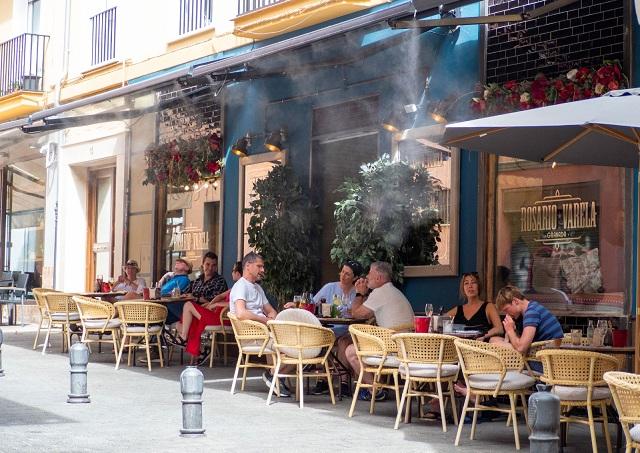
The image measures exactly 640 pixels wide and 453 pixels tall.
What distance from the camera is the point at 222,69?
46.6 feet

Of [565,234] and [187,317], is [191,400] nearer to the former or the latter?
[565,234]

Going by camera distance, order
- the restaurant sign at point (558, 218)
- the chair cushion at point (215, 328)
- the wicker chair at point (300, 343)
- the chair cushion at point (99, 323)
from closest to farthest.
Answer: the wicker chair at point (300, 343)
the restaurant sign at point (558, 218)
the chair cushion at point (215, 328)
the chair cushion at point (99, 323)

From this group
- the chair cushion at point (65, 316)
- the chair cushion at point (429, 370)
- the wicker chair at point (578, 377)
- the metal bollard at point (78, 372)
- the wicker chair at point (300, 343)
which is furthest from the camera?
the chair cushion at point (65, 316)

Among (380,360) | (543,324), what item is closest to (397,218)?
(380,360)

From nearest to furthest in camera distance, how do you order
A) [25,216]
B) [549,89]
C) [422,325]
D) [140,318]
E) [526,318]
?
[526,318]
[422,325]
[549,89]
[140,318]
[25,216]

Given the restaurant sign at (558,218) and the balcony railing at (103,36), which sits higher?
the balcony railing at (103,36)

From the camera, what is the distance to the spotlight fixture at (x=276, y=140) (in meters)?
15.8

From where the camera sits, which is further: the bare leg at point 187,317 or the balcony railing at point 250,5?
the balcony railing at point 250,5

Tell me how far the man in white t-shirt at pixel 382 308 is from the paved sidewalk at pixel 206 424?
42cm

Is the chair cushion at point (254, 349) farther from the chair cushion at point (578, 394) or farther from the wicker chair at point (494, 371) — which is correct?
the chair cushion at point (578, 394)

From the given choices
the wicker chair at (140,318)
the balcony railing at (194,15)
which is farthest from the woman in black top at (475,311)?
the balcony railing at (194,15)

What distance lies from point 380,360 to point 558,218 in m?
2.69

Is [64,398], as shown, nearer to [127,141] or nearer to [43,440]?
[43,440]

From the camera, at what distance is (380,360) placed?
407 inches
